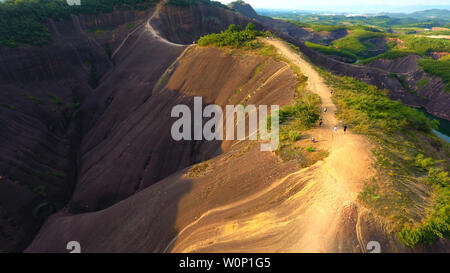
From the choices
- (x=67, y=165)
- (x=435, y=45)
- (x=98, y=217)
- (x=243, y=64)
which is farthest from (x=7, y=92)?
(x=435, y=45)

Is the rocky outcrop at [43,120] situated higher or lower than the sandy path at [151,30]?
lower

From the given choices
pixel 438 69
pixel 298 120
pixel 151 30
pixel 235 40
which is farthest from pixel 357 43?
pixel 298 120

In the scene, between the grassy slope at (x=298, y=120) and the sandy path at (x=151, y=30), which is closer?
the grassy slope at (x=298, y=120)

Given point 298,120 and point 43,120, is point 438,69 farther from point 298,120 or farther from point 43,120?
point 43,120

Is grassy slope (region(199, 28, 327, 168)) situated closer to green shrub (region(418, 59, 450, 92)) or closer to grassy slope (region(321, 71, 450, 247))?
grassy slope (region(321, 71, 450, 247))

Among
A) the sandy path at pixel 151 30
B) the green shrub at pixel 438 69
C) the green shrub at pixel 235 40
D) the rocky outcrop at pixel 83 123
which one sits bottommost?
the rocky outcrop at pixel 83 123

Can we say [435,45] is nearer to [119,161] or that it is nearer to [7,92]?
[119,161]

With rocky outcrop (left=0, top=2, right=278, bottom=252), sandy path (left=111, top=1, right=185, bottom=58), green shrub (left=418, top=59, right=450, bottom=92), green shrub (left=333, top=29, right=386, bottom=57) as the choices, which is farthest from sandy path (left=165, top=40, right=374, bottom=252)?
green shrub (left=333, top=29, right=386, bottom=57)

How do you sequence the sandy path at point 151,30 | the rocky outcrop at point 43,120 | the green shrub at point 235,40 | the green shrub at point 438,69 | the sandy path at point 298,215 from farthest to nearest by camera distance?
the green shrub at point 438,69 < the sandy path at point 151,30 < the green shrub at point 235,40 < the rocky outcrop at point 43,120 < the sandy path at point 298,215

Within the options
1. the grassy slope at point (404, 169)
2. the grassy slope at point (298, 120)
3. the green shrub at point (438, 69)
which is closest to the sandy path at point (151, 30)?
the grassy slope at point (298, 120)

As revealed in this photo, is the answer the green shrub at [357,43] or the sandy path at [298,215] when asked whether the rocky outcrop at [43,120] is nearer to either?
the sandy path at [298,215]
